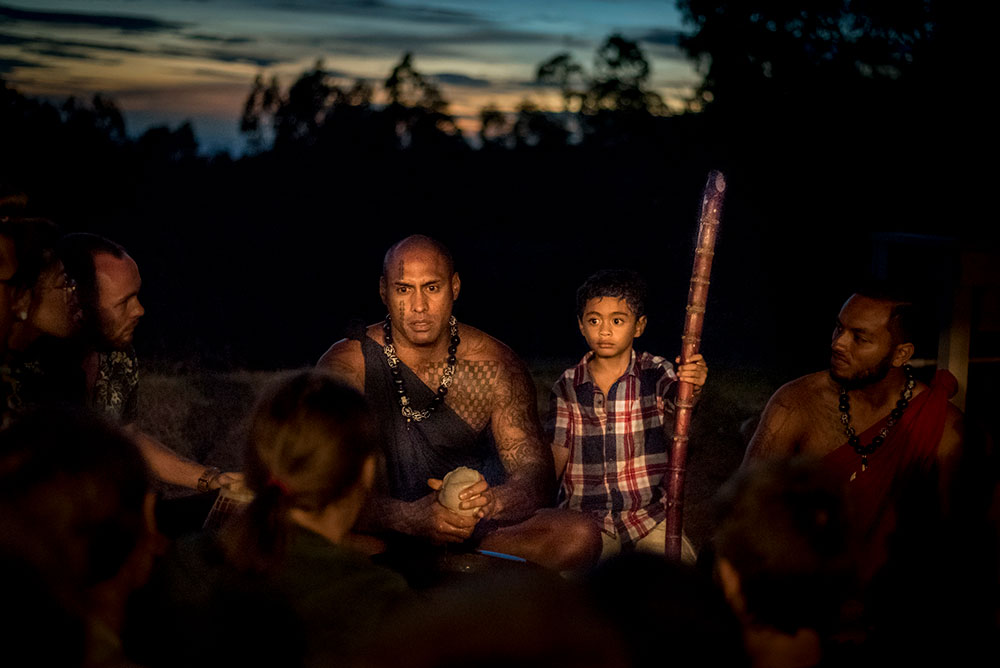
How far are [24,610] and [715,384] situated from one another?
7.87m

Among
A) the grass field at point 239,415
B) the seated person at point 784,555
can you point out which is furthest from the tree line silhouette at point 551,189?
the seated person at point 784,555

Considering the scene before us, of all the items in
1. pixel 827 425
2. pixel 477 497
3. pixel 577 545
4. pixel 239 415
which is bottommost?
pixel 239 415

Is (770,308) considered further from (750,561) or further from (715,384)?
(750,561)

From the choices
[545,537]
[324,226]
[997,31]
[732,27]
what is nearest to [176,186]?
[324,226]

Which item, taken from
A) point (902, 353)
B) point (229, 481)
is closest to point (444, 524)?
point (229, 481)

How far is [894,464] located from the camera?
3.87 m

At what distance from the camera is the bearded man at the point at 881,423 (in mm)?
3850

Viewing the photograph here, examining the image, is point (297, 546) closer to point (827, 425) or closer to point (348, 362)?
point (348, 362)

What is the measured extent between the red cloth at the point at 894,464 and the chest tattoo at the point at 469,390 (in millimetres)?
1700

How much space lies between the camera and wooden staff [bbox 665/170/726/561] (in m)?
3.67

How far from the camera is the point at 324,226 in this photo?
19.8 metres

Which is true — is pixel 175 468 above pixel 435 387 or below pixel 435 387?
below

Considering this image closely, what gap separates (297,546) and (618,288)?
2.21 m

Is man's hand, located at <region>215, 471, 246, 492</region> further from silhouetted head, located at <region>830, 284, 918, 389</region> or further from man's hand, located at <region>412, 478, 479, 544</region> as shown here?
silhouetted head, located at <region>830, 284, 918, 389</region>
